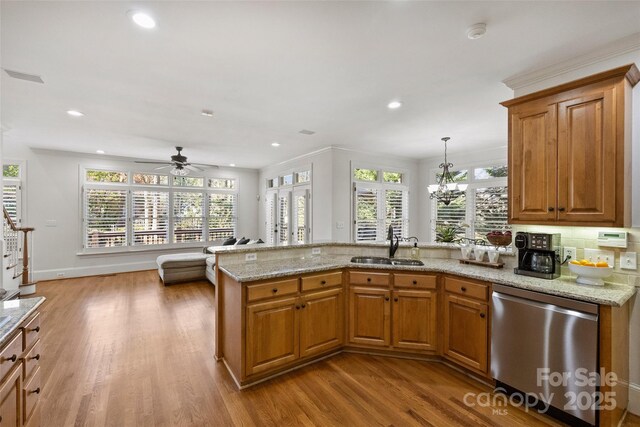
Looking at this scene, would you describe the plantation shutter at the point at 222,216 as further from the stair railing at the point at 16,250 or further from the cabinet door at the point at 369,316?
the cabinet door at the point at 369,316

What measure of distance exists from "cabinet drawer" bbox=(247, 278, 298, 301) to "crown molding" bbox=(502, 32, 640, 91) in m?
2.85

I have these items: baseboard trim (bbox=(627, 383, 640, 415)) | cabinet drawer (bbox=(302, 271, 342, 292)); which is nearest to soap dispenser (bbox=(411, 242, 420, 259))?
cabinet drawer (bbox=(302, 271, 342, 292))

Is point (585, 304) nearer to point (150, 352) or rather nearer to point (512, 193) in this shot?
point (512, 193)

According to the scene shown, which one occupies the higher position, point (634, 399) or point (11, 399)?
point (11, 399)

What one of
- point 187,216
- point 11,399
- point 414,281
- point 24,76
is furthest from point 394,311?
point 187,216

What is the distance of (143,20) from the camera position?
6.02 feet

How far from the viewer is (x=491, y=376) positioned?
2328mm

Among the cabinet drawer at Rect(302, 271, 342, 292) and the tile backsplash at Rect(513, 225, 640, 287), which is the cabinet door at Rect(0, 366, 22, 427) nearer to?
the cabinet drawer at Rect(302, 271, 342, 292)

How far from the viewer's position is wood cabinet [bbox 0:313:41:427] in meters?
1.32

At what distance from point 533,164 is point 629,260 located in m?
0.98

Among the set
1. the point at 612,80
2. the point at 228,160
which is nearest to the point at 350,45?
the point at 612,80

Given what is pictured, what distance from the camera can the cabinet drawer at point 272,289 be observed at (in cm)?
237

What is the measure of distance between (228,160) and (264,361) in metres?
5.71

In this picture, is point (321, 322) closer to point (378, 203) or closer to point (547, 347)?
point (547, 347)
